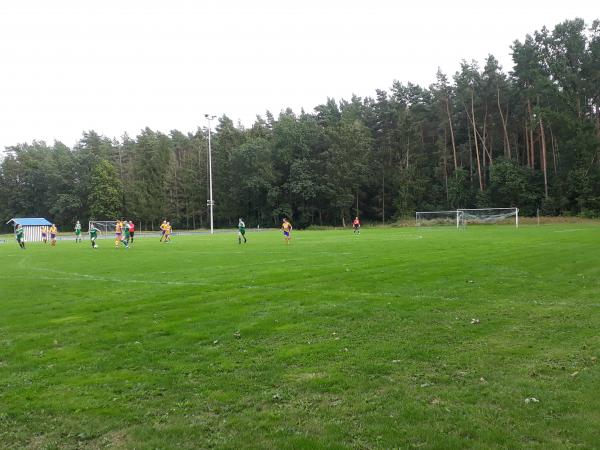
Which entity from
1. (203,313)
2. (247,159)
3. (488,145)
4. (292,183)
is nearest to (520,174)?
(488,145)

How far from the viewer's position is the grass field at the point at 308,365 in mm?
4734

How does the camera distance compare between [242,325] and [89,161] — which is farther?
[89,161]

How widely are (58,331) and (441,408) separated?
7.12m

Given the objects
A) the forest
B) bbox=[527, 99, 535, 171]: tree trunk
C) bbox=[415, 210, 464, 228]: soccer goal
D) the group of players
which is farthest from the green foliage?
bbox=[527, 99, 535, 171]: tree trunk

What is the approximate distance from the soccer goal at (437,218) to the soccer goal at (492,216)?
4.36 feet

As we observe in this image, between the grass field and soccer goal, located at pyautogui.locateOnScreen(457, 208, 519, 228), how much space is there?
49.0 m

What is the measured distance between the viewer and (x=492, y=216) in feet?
199

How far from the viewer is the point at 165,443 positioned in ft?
15.0

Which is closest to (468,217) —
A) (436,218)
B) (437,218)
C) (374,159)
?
(437,218)

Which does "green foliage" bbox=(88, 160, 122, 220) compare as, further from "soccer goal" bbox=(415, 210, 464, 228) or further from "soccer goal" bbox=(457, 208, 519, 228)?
"soccer goal" bbox=(457, 208, 519, 228)

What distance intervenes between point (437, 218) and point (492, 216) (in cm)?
793

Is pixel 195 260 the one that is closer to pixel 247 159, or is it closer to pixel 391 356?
pixel 391 356

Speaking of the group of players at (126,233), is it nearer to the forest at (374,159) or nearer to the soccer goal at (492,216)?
the soccer goal at (492,216)

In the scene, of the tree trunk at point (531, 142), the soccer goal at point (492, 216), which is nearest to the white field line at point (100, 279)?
the soccer goal at point (492, 216)
